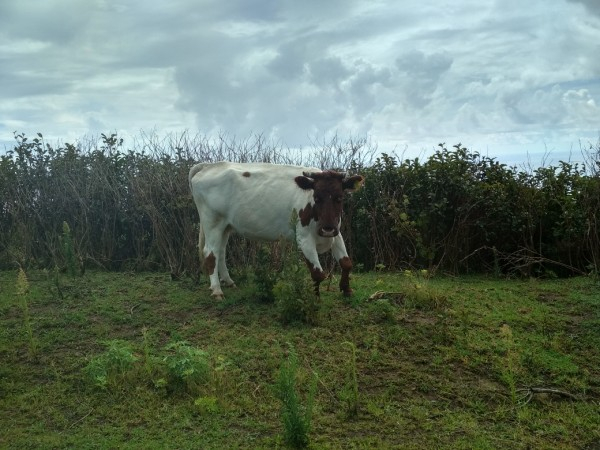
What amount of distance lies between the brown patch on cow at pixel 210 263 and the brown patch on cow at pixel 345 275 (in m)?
1.94

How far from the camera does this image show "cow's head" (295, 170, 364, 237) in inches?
348

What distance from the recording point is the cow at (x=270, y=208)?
9031 millimetres

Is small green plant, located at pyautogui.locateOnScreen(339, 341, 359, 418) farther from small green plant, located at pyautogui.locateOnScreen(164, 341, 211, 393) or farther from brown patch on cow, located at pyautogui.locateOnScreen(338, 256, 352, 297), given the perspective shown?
brown patch on cow, located at pyautogui.locateOnScreen(338, 256, 352, 297)

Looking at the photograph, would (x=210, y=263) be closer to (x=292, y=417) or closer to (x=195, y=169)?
(x=195, y=169)

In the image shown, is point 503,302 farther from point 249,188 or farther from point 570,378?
point 249,188

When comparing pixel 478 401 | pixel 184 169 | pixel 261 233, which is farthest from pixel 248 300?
pixel 184 169

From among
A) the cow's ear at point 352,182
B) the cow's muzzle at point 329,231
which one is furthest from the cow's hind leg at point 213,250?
the cow's ear at point 352,182

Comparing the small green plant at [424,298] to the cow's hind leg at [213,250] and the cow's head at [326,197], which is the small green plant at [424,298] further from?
the cow's hind leg at [213,250]

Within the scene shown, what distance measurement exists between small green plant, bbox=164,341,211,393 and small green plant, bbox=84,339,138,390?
0.43m

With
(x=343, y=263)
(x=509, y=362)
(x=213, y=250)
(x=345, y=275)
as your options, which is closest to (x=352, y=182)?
(x=343, y=263)

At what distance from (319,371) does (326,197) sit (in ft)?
8.56

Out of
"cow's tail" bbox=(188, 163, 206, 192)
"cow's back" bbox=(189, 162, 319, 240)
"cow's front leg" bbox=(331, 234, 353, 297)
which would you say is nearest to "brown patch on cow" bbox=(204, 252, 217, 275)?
"cow's back" bbox=(189, 162, 319, 240)

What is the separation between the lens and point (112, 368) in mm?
7094

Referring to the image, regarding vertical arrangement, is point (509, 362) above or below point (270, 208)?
below
